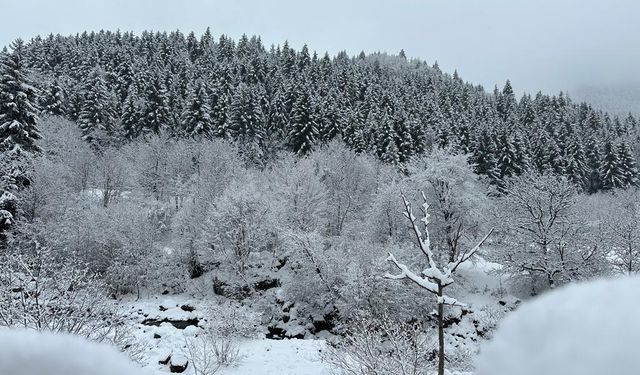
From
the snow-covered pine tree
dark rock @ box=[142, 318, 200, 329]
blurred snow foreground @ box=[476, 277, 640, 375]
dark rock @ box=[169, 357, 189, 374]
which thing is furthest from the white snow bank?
the snow-covered pine tree

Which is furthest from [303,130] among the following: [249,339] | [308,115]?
[249,339]

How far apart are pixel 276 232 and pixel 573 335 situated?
114 ft

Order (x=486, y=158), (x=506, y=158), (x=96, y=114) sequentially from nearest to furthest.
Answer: (x=486, y=158)
(x=506, y=158)
(x=96, y=114)

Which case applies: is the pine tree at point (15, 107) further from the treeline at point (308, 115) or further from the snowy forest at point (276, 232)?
the treeline at point (308, 115)

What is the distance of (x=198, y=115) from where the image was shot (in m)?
57.4

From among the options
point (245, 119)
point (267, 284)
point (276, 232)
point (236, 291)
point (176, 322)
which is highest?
point (245, 119)

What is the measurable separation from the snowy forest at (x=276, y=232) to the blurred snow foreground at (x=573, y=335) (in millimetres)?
6468

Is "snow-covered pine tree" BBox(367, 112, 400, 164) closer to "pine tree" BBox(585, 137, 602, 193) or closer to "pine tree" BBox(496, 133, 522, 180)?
"pine tree" BBox(496, 133, 522, 180)

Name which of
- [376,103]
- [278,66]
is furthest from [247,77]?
[376,103]

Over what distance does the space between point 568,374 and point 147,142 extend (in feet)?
198

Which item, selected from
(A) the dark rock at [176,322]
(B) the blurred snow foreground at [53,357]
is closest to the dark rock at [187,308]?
(A) the dark rock at [176,322]

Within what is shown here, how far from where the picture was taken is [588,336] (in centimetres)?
117

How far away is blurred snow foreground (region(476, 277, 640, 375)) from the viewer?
1.09m

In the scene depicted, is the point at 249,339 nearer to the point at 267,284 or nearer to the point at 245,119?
the point at 267,284
